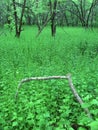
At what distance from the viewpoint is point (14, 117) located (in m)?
5.09

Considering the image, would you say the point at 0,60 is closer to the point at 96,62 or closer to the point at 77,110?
the point at 96,62

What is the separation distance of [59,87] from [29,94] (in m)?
0.66

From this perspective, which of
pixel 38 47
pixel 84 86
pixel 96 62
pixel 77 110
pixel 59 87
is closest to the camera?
pixel 77 110

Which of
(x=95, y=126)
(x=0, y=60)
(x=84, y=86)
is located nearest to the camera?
(x=95, y=126)

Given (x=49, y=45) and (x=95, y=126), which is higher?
(x=95, y=126)

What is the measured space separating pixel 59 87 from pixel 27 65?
290cm

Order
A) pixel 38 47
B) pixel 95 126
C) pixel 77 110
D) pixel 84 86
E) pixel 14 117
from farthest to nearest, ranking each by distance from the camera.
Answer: pixel 38 47
pixel 84 86
pixel 77 110
pixel 14 117
pixel 95 126

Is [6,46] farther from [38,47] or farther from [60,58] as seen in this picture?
[60,58]

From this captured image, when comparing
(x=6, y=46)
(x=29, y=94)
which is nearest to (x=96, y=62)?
(x=29, y=94)

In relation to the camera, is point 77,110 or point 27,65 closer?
point 77,110

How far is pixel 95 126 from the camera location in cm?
253

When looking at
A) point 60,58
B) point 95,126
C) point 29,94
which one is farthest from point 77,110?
point 60,58

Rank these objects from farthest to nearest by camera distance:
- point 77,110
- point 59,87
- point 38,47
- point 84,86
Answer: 1. point 38,47
2. point 59,87
3. point 84,86
4. point 77,110

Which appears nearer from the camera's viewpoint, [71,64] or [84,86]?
[84,86]
